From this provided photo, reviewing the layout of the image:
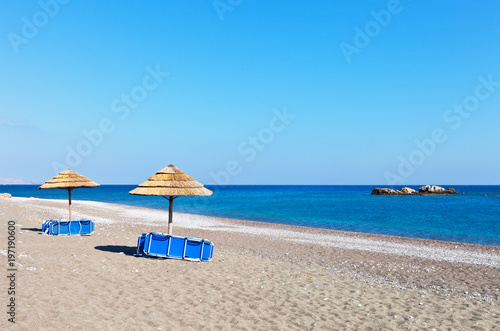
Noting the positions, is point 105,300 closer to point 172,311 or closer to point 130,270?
point 172,311

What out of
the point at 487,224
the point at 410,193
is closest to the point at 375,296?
the point at 487,224

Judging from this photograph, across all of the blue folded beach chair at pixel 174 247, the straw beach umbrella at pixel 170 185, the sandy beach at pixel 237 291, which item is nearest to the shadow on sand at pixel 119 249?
the sandy beach at pixel 237 291

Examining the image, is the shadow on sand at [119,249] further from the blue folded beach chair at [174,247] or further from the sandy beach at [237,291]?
the blue folded beach chair at [174,247]

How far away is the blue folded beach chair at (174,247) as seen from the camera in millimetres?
12898

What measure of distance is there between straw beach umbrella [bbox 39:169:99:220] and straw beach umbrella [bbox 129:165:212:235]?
6.06 metres

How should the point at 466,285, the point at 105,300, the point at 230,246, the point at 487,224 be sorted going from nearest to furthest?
the point at 105,300
the point at 466,285
the point at 230,246
the point at 487,224

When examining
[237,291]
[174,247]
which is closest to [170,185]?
[174,247]

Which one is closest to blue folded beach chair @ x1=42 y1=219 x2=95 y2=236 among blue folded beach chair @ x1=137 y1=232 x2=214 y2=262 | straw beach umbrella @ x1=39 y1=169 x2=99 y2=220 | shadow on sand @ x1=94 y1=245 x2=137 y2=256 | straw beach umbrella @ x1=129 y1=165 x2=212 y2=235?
straw beach umbrella @ x1=39 y1=169 x2=99 y2=220

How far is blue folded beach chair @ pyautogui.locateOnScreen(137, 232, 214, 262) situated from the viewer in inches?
508

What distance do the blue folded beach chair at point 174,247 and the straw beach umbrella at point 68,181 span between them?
707 cm

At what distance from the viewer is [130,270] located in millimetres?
10961

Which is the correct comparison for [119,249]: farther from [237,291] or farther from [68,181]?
[237,291]

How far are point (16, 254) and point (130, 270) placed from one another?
390cm

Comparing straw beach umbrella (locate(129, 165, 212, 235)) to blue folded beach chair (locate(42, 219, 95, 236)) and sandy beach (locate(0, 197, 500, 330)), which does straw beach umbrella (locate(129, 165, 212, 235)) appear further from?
blue folded beach chair (locate(42, 219, 95, 236))
